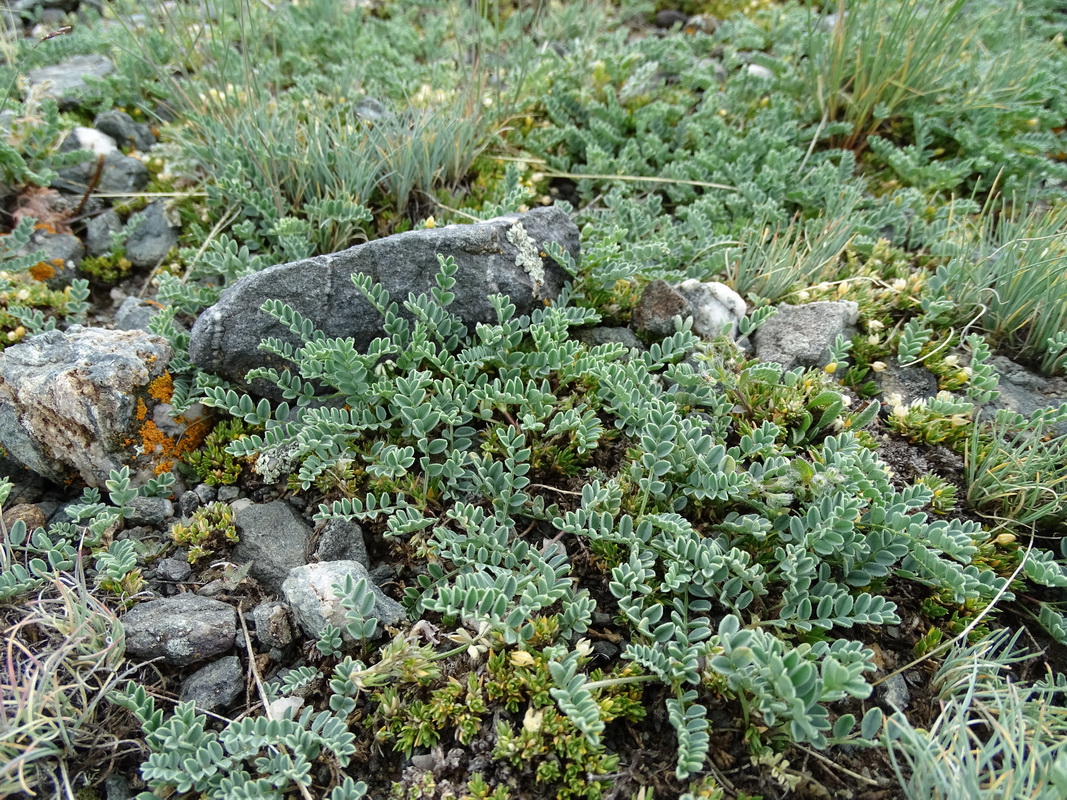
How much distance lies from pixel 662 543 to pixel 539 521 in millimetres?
541

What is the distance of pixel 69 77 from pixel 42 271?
2.16 m

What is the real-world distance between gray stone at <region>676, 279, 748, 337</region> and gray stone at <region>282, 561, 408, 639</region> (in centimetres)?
184

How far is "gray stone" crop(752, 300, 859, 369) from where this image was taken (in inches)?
130

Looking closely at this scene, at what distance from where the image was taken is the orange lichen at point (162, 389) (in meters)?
3.14

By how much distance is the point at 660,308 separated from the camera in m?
3.39

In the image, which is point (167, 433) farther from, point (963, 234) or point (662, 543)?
point (963, 234)

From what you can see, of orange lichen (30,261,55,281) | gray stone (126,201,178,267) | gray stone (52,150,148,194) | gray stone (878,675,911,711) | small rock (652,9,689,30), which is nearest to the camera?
gray stone (878,675,911,711)

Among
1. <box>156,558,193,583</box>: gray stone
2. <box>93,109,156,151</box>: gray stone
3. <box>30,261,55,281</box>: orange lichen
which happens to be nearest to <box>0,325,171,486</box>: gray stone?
<box>156,558,193,583</box>: gray stone

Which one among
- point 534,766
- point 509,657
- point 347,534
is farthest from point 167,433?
point 534,766

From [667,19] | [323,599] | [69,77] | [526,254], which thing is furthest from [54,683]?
[667,19]

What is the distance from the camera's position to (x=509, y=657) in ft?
7.93

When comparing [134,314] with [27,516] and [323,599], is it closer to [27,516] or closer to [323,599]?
[27,516]

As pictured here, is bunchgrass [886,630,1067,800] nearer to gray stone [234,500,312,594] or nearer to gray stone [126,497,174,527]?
gray stone [234,500,312,594]

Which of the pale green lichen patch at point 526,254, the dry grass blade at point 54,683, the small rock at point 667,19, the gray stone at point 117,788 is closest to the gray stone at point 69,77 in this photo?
the pale green lichen patch at point 526,254
